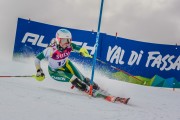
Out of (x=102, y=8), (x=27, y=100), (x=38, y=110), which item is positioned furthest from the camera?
(x=102, y=8)

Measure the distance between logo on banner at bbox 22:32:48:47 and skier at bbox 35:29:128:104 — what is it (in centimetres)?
455

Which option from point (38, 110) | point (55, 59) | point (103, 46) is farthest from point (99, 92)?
point (103, 46)

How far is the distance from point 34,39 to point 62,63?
15.5 ft

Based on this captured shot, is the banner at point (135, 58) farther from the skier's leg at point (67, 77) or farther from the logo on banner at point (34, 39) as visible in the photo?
the skier's leg at point (67, 77)

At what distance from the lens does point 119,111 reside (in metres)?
6.82

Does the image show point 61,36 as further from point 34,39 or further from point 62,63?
point 34,39

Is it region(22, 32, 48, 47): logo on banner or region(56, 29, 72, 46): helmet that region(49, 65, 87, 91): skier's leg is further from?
region(22, 32, 48, 47): logo on banner

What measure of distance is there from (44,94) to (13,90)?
0.59 meters

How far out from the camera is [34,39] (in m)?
13.4

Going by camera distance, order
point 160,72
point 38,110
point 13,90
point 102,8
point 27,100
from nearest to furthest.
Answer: point 38,110 < point 27,100 < point 13,90 < point 102,8 < point 160,72

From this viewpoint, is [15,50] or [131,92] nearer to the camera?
[131,92]

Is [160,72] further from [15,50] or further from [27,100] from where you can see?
[27,100]

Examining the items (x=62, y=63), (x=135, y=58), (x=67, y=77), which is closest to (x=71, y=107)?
(x=67, y=77)

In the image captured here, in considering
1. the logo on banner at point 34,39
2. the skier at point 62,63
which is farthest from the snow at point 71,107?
the logo on banner at point 34,39
